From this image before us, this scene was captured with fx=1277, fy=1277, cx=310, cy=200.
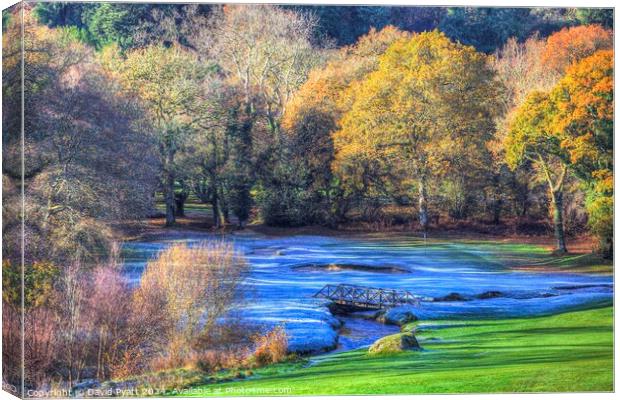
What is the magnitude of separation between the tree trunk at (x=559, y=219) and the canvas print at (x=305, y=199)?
24 millimetres

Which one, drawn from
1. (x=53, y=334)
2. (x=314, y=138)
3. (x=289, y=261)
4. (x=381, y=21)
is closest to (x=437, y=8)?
(x=381, y=21)

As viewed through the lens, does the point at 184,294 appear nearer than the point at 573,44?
Yes

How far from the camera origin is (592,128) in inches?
727

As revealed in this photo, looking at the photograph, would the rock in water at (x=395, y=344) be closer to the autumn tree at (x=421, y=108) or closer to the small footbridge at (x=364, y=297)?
the small footbridge at (x=364, y=297)

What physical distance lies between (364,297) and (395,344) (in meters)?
0.82

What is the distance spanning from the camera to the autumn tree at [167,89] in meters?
18.0

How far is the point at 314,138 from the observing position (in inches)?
720

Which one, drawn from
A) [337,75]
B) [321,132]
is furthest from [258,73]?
[321,132]

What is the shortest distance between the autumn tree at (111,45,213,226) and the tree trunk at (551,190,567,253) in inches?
209

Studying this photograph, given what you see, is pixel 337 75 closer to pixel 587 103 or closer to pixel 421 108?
pixel 421 108

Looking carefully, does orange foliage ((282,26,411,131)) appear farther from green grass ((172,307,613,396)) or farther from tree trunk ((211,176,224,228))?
green grass ((172,307,613,396))

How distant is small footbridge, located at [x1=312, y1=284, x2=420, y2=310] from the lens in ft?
59.2

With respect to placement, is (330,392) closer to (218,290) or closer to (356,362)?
(356,362)

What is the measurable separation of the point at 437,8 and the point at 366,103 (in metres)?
1.68
